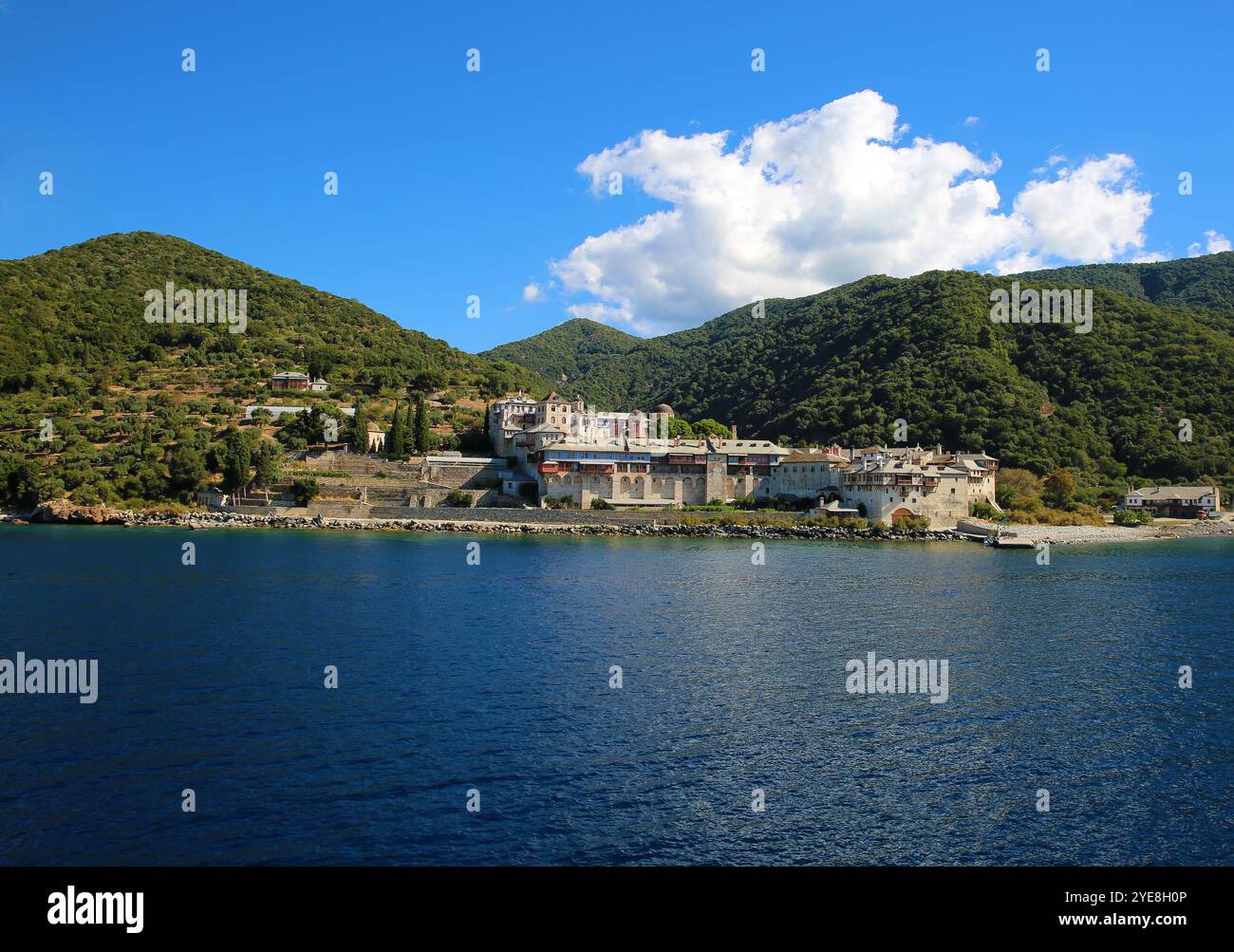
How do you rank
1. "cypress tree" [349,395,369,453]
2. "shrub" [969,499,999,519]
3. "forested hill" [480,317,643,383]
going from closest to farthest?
"shrub" [969,499,999,519]
"cypress tree" [349,395,369,453]
"forested hill" [480,317,643,383]

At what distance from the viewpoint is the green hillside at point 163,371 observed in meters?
61.5

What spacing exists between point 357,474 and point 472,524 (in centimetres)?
1107

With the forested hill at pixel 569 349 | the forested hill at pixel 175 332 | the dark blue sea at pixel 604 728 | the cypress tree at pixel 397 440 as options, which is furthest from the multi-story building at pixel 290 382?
the forested hill at pixel 569 349

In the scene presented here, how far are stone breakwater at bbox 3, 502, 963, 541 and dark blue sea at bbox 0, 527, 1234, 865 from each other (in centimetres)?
2381

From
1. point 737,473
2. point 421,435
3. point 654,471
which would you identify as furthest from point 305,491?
point 737,473

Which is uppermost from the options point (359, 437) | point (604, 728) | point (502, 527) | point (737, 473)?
point (359, 437)

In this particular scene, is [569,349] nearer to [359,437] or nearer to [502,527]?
[359,437]

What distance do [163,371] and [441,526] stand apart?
145ft

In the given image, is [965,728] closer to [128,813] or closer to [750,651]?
[750,651]

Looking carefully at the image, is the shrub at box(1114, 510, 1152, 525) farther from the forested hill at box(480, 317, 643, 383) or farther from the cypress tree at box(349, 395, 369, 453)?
the forested hill at box(480, 317, 643, 383)

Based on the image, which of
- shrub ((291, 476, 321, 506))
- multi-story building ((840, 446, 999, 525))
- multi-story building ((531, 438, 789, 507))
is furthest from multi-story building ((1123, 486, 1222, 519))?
shrub ((291, 476, 321, 506))

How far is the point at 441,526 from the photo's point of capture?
56.2 metres

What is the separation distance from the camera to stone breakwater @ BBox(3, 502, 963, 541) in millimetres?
55031

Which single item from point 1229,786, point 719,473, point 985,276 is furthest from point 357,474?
point 985,276
